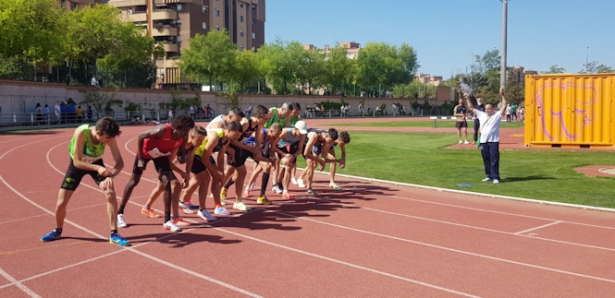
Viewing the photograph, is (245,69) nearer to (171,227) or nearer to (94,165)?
(171,227)

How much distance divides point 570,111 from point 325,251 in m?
16.3

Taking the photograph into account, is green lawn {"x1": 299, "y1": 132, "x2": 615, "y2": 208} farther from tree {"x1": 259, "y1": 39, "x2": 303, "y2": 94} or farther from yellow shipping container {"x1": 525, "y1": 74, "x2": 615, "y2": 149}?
tree {"x1": 259, "y1": 39, "x2": 303, "y2": 94}

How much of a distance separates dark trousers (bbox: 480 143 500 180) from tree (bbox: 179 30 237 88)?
53.5 meters

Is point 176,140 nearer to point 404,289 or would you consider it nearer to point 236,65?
point 404,289

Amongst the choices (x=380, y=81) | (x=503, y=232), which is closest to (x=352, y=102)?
(x=380, y=81)

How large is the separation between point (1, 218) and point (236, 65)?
58988mm

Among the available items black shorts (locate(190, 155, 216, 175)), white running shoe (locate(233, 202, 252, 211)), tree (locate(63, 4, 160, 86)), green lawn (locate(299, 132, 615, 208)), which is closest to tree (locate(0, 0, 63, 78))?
tree (locate(63, 4, 160, 86))

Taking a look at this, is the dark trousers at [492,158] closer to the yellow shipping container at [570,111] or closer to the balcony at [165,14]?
the yellow shipping container at [570,111]

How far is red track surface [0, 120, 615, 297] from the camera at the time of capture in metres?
6.04

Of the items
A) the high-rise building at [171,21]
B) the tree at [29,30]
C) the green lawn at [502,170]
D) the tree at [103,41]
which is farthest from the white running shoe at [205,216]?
the high-rise building at [171,21]

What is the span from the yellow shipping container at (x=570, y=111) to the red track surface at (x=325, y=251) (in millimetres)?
10962

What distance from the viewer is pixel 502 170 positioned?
1587cm

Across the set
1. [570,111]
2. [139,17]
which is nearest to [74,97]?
[570,111]

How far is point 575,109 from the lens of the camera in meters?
20.6
